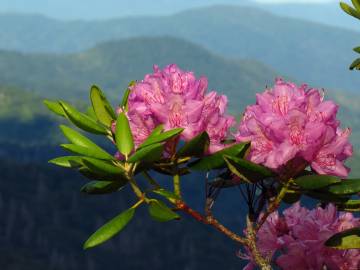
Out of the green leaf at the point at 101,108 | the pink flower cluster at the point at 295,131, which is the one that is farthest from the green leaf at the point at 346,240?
the green leaf at the point at 101,108

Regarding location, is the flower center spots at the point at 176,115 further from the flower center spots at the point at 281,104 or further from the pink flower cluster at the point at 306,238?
the pink flower cluster at the point at 306,238

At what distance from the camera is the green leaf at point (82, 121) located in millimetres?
3532

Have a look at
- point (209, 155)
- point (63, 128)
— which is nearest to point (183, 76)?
point (209, 155)

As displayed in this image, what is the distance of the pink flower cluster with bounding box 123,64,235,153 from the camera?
3564mm

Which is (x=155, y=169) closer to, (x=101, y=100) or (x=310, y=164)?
(x=101, y=100)

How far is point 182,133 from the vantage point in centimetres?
353

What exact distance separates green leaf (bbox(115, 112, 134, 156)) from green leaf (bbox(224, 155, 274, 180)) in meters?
0.53

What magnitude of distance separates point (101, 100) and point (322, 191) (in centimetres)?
139

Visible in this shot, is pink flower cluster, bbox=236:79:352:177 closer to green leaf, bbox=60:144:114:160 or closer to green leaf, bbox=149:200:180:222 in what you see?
green leaf, bbox=149:200:180:222

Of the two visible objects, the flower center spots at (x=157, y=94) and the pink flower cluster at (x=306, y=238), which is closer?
the flower center spots at (x=157, y=94)

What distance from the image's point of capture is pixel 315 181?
346 centimetres

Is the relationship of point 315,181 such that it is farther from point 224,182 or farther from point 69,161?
point 69,161

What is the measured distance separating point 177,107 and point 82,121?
57cm

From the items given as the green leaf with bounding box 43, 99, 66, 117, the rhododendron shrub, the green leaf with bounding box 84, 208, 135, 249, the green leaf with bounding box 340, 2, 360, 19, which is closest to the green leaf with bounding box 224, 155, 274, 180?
the rhododendron shrub
